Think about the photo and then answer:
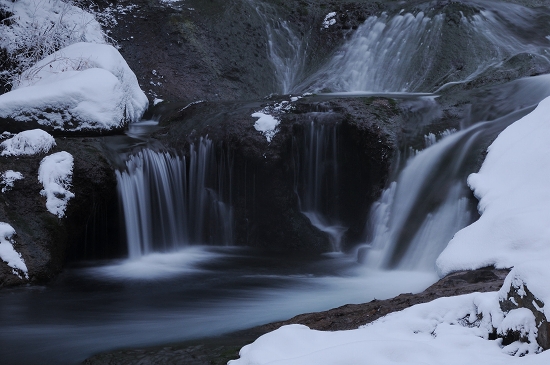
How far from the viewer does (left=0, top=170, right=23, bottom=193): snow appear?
259 inches

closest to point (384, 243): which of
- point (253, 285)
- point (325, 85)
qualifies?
point (253, 285)

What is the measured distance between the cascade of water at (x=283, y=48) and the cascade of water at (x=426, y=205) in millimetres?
4678

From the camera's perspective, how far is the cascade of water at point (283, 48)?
11.9 m

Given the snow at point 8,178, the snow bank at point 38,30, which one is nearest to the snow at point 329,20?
the snow bank at point 38,30

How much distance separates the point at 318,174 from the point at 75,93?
3.09 metres

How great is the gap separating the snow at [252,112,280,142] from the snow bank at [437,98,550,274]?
253cm

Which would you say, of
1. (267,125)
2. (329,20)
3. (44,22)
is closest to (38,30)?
(44,22)

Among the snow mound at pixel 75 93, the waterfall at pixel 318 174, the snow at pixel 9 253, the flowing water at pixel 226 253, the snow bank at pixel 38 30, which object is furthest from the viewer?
the snow bank at pixel 38 30

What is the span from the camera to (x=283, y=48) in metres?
12.3

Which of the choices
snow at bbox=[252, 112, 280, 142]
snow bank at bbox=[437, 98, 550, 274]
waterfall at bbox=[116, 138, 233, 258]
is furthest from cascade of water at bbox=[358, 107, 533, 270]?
waterfall at bbox=[116, 138, 233, 258]

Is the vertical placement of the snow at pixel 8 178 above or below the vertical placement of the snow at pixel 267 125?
below

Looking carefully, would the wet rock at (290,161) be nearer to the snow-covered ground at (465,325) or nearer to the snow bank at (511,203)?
the snow bank at (511,203)

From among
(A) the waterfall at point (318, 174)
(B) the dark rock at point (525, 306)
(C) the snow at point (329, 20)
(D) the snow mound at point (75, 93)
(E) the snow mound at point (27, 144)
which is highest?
(C) the snow at point (329, 20)

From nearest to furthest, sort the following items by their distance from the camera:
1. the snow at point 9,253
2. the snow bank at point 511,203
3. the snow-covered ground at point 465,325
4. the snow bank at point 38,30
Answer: the snow-covered ground at point 465,325, the snow bank at point 511,203, the snow at point 9,253, the snow bank at point 38,30
